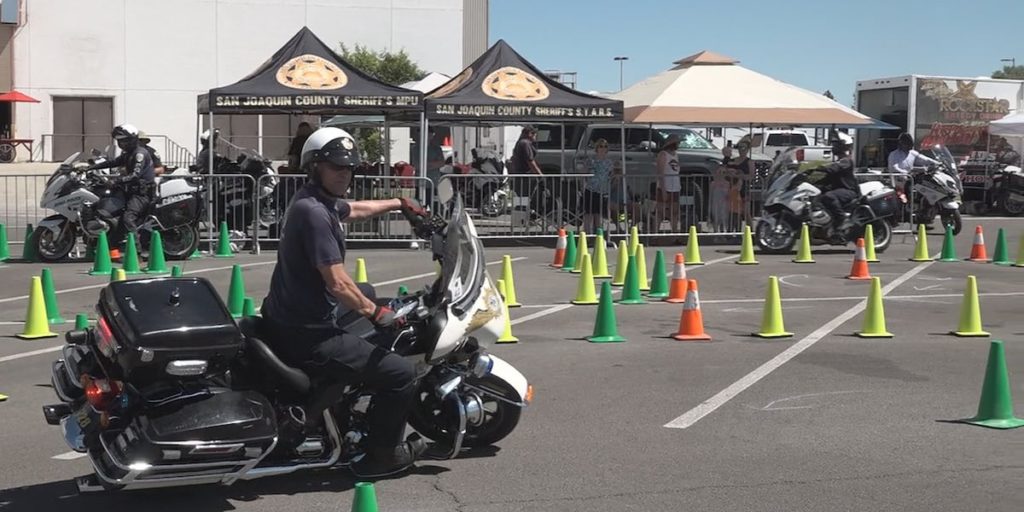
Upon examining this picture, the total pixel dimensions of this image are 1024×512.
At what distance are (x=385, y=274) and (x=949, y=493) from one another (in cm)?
1026

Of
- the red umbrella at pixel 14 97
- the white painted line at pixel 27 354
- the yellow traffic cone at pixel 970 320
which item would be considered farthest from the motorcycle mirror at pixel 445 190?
the red umbrella at pixel 14 97

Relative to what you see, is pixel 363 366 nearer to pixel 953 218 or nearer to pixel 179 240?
pixel 179 240

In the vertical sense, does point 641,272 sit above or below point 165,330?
below

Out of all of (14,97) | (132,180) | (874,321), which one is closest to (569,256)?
(132,180)

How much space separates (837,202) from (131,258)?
32.9ft

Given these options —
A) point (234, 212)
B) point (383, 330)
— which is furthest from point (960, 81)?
point (383, 330)

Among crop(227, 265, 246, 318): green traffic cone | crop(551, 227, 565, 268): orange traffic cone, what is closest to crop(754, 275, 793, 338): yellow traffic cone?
crop(227, 265, 246, 318): green traffic cone

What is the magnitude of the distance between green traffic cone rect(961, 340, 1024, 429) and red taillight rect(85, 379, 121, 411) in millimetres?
5060

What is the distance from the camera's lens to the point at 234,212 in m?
19.0

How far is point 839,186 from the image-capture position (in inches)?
746

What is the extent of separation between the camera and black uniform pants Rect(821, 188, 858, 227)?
18.6 meters

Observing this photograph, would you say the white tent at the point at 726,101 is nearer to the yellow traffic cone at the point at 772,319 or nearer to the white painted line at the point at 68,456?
the yellow traffic cone at the point at 772,319

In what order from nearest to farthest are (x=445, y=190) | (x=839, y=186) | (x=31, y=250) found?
1. (x=445, y=190)
2. (x=31, y=250)
3. (x=839, y=186)

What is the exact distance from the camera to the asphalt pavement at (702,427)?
6.20m
